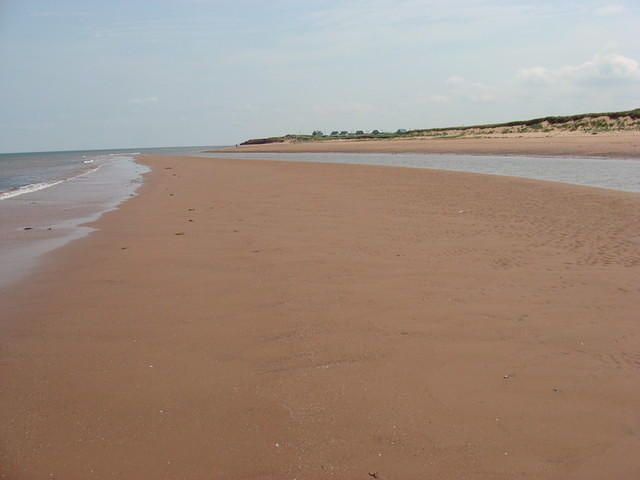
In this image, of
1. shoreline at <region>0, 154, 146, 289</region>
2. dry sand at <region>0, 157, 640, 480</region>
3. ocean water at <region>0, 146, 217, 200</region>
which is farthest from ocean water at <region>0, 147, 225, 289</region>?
ocean water at <region>0, 146, 217, 200</region>

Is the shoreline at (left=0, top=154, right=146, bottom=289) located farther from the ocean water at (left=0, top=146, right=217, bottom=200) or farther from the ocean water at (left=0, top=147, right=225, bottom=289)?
the ocean water at (left=0, top=146, right=217, bottom=200)

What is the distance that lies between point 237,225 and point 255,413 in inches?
224

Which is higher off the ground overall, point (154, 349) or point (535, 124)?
point (535, 124)

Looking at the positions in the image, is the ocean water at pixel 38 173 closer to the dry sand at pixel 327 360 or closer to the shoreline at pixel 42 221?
the shoreline at pixel 42 221

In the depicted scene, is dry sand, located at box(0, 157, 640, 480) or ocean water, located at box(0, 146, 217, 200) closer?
dry sand, located at box(0, 157, 640, 480)

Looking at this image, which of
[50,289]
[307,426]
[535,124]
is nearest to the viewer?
[307,426]

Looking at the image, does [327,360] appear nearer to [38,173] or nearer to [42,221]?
[42,221]

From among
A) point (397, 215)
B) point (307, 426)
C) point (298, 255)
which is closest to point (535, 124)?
point (397, 215)

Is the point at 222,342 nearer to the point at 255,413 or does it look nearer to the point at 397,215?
the point at 255,413

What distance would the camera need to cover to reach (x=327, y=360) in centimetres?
336

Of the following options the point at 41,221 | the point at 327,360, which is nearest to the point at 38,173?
the point at 41,221

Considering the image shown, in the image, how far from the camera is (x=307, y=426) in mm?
2650

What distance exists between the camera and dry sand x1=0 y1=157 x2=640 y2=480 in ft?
8.00

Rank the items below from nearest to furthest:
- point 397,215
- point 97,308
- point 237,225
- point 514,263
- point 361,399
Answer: point 361,399, point 97,308, point 514,263, point 237,225, point 397,215
